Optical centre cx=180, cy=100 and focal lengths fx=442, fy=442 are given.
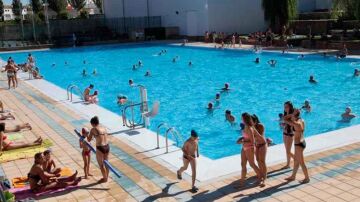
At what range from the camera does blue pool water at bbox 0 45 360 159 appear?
1402cm

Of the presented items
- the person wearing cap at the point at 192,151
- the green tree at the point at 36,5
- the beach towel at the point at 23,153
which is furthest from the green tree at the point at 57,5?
the person wearing cap at the point at 192,151

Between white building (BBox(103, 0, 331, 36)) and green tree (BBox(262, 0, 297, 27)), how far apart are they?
14.4ft

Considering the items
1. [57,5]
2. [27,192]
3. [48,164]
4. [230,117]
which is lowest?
[230,117]

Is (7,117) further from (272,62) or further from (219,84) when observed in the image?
(272,62)

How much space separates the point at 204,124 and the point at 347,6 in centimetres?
1695

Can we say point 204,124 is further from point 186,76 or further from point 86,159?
point 186,76

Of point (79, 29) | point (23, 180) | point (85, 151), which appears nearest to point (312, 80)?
point (85, 151)

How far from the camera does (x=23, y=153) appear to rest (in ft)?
32.2

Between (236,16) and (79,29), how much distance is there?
17680mm

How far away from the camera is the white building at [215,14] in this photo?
3991cm

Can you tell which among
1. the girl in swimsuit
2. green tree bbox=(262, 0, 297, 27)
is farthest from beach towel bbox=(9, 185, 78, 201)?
green tree bbox=(262, 0, 297, 27)

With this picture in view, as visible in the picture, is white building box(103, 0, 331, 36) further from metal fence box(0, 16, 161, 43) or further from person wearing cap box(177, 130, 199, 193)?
person wearing cap box(177, 130, 199, 193)

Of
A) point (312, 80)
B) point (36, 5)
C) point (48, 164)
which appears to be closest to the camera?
point (48, 164)

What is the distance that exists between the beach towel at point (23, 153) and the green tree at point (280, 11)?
28.6 metres
